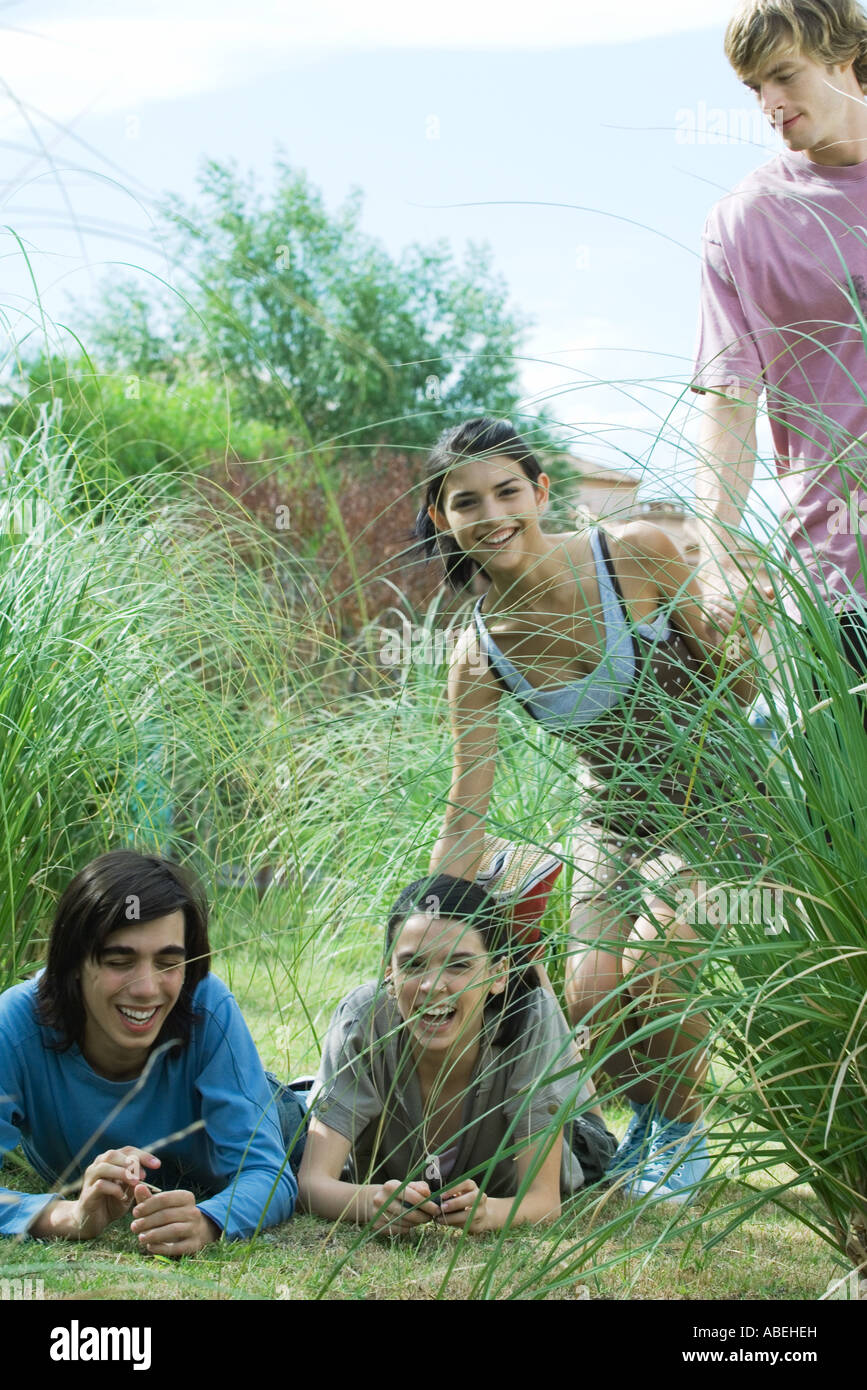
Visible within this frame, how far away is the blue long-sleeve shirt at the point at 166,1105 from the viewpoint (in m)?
2.27

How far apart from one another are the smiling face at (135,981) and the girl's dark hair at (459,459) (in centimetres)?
88

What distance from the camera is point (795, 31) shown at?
2.11m

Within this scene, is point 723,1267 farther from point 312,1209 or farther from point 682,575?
point 682,575

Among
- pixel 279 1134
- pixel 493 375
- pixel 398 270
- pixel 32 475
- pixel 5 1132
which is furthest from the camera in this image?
pixel 398 270

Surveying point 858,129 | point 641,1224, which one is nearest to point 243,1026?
point 641,1224

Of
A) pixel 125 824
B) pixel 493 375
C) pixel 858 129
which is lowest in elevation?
pixel 125 824

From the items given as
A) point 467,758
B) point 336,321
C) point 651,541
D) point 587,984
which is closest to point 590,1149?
point 587,984

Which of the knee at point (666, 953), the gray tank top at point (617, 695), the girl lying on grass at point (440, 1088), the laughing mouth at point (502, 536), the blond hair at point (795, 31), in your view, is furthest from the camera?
the laughing mouth at point (502, 536)

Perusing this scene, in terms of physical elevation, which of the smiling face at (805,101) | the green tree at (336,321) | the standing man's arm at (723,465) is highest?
the green tree at (336,321)

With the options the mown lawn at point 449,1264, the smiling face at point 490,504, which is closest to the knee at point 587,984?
the mown lawn at point 449,1264

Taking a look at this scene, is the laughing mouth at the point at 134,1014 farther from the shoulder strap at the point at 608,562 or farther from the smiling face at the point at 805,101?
the smiling face at the point at 805,101
